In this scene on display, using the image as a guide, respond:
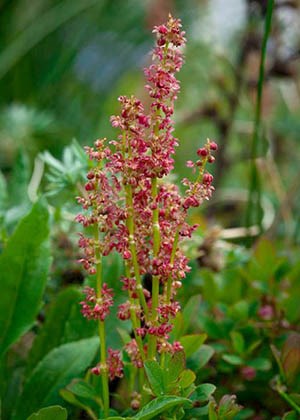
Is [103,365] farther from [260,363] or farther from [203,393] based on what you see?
[260,363]

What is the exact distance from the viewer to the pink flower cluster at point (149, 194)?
0.41 meters

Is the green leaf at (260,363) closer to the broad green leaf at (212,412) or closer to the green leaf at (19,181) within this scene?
the broad green leaf at (212,412)

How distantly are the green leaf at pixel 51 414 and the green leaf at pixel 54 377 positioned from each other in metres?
0.11

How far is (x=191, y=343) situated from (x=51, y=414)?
0.13 meters

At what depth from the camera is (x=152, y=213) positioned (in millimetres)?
426

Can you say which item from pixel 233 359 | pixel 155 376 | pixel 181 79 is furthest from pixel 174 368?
pixel 181 79

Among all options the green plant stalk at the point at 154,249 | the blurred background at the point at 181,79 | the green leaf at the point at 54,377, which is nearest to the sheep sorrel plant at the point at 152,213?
the green plant stalk at the point at 154,249

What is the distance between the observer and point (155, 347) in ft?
1.46

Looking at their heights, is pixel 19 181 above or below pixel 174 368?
above

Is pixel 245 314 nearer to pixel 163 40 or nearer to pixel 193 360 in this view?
pixel 193 360

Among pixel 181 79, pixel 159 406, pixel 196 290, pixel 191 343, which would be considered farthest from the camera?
pixel 181 79

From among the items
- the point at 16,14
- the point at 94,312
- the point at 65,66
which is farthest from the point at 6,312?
the point at 16,14

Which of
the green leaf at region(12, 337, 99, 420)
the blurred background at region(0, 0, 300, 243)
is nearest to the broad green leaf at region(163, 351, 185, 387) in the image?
the green leaf at region(12, 337, 99, 420)

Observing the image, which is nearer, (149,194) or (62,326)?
(149,194)
